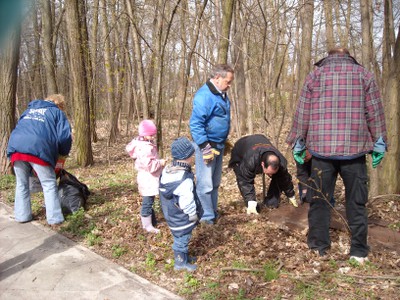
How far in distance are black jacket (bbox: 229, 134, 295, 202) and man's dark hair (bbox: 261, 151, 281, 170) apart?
7 centimetres

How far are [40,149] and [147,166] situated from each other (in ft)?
4.67

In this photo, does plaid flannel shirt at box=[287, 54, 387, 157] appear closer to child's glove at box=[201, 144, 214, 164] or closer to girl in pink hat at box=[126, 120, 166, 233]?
child's glove at box=[201, 144, 214, 164]

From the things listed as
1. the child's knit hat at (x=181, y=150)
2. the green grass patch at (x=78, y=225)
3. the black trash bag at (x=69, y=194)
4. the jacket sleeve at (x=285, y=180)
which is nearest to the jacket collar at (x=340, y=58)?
the child's knit hat at (x=181, y=150)

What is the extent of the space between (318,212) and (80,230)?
9.57 feet

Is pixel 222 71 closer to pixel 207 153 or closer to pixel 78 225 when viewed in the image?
pixel 207 153

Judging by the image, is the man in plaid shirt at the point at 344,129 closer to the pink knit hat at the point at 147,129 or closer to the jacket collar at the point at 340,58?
the jacket collar at the point at 340,58

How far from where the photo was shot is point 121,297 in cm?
334

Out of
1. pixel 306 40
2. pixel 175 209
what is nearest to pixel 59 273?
pixel 175 209

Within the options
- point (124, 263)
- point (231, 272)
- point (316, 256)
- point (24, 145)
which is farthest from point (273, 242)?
point (24, 145)

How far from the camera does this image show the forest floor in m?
3.40

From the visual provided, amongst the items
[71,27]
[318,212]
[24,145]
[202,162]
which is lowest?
[318,212]

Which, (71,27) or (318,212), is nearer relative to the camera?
(318,212)

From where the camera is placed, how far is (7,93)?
26.3ft

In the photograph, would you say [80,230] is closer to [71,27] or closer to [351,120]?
[351,120]
